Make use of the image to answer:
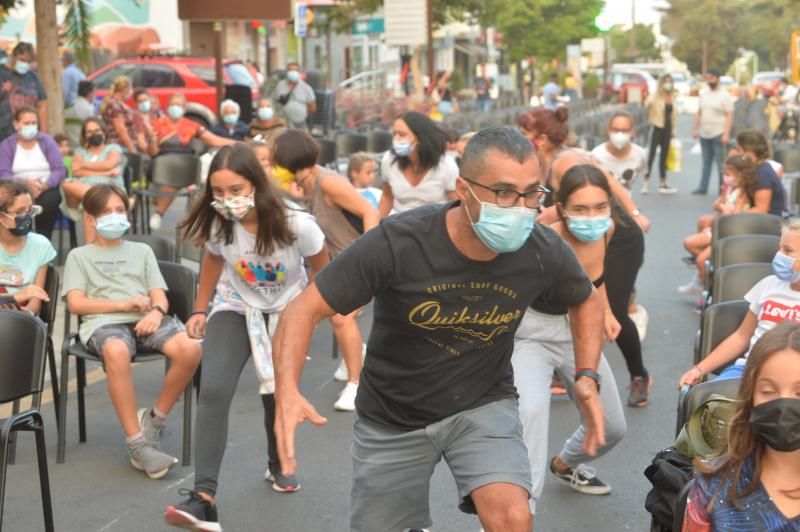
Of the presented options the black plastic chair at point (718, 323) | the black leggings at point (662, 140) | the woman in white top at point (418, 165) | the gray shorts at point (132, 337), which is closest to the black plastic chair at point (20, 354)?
the gray shorts at point (132, 337)

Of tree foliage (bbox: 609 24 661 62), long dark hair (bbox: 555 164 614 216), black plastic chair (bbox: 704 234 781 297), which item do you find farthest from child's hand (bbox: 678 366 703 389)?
tree foliage (bbox: 609 24 661 62)

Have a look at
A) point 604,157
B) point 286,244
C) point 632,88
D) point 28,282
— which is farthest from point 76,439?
point 632,88

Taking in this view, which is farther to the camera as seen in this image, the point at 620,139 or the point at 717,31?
the point at 717,31

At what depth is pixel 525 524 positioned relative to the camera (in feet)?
13.0

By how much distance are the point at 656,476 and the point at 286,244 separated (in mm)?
2294

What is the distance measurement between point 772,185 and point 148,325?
5.80 metres

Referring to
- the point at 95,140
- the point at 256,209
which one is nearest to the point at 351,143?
the point at 95,140

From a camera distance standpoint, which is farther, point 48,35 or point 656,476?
point 48,35

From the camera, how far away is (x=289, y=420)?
3959mm

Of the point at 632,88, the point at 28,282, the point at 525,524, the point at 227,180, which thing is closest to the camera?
the point at 525,524

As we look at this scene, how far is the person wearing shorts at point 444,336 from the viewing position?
4.08 metres

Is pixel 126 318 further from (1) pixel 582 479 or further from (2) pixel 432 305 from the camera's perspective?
(2) pixel 432 305

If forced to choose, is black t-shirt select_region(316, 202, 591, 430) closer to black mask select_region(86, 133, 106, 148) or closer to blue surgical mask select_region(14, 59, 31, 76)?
black mask select_region(86, 133, 106, 148)

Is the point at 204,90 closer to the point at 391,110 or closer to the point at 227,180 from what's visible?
the point at 391,110
